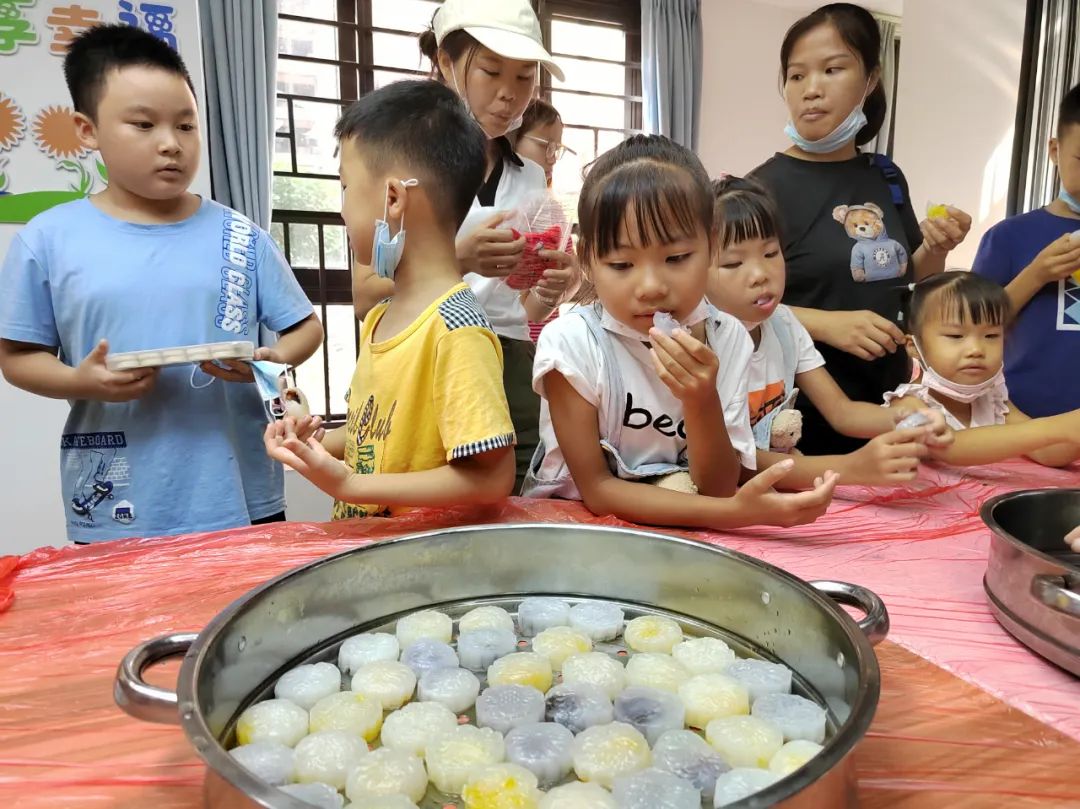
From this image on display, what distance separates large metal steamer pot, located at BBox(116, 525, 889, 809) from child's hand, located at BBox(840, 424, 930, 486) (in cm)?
54

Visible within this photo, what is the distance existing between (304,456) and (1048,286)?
61.5 inches

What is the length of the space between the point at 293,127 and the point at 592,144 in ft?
5.99

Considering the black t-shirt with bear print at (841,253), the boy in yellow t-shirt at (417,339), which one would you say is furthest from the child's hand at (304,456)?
the black t-shirt with bear print at (841,253)

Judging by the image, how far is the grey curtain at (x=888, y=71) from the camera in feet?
16.7

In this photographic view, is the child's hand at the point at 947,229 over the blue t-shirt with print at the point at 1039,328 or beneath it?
over

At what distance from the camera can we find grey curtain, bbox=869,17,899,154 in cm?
509

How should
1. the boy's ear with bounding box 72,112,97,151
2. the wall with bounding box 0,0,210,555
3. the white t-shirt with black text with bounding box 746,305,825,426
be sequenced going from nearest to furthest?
the boy's ear with bounding box 72,112,97,151, the white t-shirt with black text with bounding box 746,305,825,426, the wall with bounding box 0,0,210,555

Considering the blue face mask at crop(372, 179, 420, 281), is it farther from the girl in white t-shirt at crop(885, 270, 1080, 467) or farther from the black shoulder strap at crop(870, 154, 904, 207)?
the black shoulder strap at crop(870, 154, 904, 207)

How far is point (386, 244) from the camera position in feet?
3.30

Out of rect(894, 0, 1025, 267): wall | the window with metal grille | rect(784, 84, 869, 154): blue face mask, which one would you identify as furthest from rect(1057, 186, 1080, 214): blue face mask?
rect(894, 0, 1025, 267): wall

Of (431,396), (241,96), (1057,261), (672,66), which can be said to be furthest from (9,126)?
(672,66)

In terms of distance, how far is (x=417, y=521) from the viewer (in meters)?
1.03

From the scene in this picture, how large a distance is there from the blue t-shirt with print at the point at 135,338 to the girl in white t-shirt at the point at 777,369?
0.91 m

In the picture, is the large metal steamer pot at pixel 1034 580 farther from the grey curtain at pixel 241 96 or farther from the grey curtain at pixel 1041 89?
the grey curtain at pixel 1041 89
